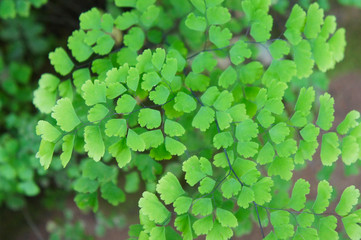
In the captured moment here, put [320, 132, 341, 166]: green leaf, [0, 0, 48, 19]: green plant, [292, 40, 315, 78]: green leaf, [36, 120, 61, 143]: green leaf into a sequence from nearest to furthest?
[36, 120, 61, 143]: green leaf
[320, 132, 341, 166]: green leaf
[292, 40, 315, 78]: green leaf
[0, 0, 48, 19]: green plant

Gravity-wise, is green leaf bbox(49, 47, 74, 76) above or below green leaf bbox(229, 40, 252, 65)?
below

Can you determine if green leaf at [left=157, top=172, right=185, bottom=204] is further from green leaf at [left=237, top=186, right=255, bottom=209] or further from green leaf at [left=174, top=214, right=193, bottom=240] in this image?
green leaf at [left=237, top=186, right=255, bottom=209]

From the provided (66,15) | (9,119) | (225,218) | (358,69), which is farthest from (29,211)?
(358,69)

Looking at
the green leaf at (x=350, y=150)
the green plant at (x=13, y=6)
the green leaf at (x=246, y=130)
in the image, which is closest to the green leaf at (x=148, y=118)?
the green leaf at (x=246, y=130)

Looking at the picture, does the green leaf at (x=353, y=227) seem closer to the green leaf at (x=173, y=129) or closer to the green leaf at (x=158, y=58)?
the green leaf at (x=173, y=129)

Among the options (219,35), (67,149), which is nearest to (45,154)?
(67,149)

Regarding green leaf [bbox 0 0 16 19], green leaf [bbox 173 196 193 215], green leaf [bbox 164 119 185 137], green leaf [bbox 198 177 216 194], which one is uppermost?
green leaf [bbox 164 119 185 137]

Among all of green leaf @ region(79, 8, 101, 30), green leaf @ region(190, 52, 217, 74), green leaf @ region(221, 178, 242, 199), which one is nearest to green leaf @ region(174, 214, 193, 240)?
green leaf @ region(221, 178, 242, 199)
